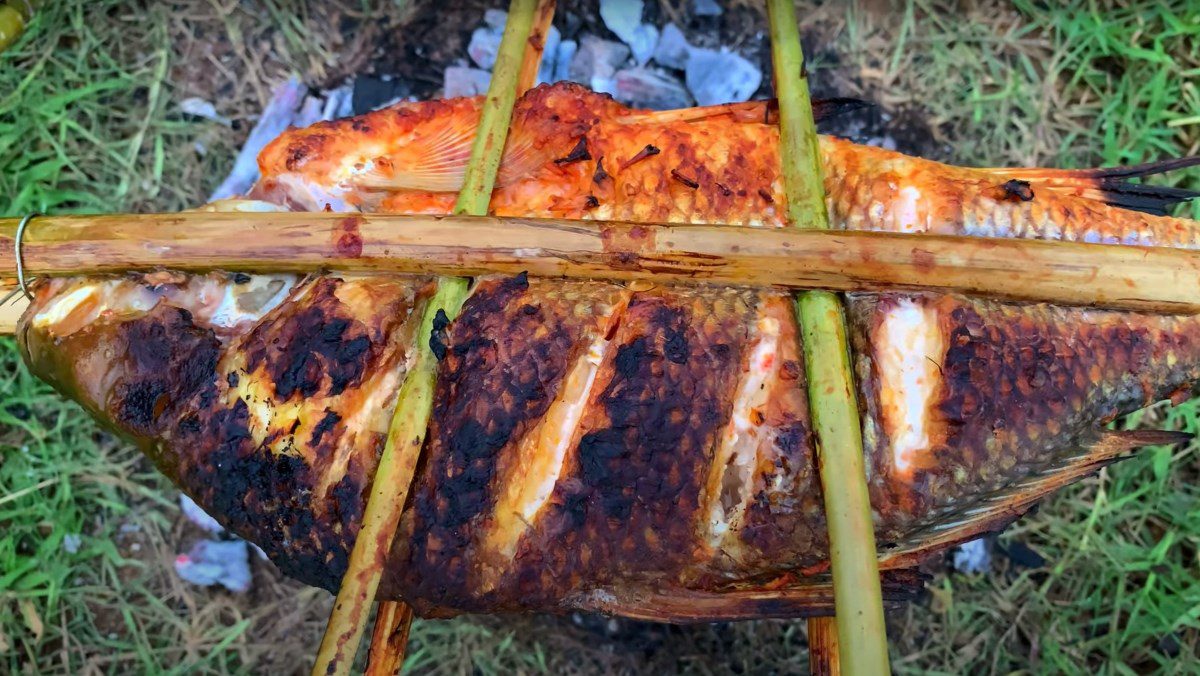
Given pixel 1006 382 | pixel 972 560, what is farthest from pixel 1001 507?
pixel 972 560

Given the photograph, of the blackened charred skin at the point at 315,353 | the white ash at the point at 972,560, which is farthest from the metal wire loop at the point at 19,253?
the white ash at the point at 972,560

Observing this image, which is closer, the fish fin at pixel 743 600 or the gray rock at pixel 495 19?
the fish fin at pixel 743 600

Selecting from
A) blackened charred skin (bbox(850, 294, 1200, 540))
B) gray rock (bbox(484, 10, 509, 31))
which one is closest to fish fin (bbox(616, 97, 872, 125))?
blackened charred skin (bbox(850, 294, 1200, 540))

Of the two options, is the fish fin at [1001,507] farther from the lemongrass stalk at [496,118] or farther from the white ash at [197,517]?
the white ash at [197,517]

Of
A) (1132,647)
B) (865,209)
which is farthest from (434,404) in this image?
(1132,647)

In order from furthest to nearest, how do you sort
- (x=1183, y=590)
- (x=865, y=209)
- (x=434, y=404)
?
(x=1183, y=590) → (x=865, y=209) → (x=434, y=404)

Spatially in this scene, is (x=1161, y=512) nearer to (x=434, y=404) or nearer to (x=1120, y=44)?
(x=1120, y=44)
